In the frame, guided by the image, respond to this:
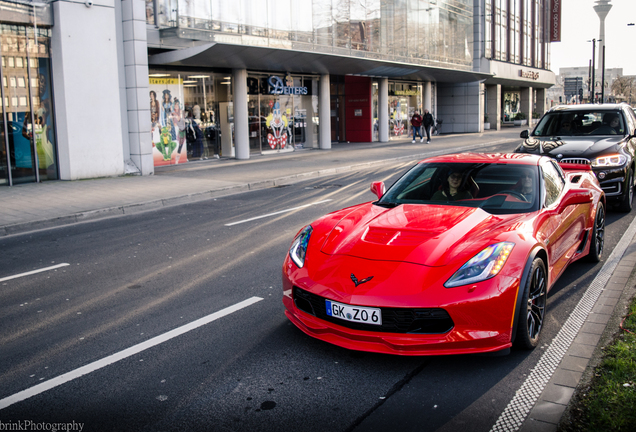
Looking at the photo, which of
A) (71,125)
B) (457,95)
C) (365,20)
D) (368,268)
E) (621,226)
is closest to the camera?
(368,268)

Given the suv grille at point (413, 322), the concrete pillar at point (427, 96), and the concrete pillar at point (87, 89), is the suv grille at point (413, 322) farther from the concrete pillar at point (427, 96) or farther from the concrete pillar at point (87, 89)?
the concrete pillar at point (427, 96)

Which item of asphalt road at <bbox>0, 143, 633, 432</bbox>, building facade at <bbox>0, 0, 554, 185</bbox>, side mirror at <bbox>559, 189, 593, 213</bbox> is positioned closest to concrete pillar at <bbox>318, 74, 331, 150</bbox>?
building facade at <bbox>0, 0, 554, 185</bbox>

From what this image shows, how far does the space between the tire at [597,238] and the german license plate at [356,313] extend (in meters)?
3.72

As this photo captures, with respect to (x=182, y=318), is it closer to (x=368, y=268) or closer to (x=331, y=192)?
(x=368, y=268)

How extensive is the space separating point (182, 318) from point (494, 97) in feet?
168

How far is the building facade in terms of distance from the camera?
52.3 feet

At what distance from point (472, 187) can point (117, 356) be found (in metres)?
3.42

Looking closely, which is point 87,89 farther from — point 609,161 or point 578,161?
point 609,161

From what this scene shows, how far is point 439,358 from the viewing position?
4.17 meters

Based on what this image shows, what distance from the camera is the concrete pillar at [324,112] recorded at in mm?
28484

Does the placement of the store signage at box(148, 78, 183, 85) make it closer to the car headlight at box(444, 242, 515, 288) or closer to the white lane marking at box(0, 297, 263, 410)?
the white lane marking at box(0, 297, 263, 410)

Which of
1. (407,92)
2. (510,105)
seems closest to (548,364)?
(407,92)

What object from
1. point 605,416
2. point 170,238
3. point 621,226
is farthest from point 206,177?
point 605,416

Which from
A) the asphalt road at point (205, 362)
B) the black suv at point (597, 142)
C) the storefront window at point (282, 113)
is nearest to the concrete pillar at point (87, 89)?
the storefront window at point (282, 113)
